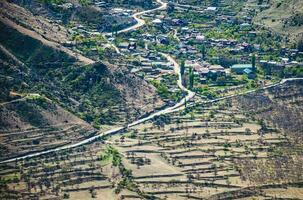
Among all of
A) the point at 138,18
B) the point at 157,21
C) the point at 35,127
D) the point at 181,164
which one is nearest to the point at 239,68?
the point at 157,21

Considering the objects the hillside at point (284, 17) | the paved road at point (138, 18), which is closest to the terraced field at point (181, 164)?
the hillside at point (284, 17)

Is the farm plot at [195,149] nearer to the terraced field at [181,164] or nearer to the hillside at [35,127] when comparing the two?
the terraced field at [181,164]

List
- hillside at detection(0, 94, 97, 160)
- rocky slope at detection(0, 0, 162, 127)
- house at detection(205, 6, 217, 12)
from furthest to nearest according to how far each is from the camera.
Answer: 1. house at detection(205, 6, 217, 12)
2. rocky slope at detection(0, 0, 162, 127)
3. hillside at detection(0, 94, 97, 160)

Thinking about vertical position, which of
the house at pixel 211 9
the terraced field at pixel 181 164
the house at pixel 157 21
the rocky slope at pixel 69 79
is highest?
the house at pixel 211 9

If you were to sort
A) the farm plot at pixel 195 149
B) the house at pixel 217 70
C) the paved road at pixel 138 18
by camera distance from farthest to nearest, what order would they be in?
the paved road at pixel 138 18 < the house at pixel 217 70 < the farm plot at pixel 195 149

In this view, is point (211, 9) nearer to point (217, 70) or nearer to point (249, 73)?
point (249, 73)

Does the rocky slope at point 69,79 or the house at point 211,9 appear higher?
the house at point 211,9

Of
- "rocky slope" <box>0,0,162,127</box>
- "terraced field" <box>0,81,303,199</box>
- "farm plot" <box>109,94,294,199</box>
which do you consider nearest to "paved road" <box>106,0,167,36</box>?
"rocky slope" <box>0,0,162,127</box>

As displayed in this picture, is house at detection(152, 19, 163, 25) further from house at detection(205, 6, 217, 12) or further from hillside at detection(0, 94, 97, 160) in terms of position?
hillside at detection(0, 94, 97, 160)
